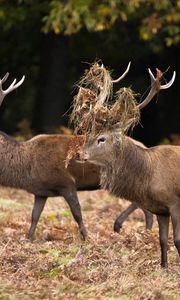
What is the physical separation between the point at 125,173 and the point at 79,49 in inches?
630

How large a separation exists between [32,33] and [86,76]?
15448 millimetres

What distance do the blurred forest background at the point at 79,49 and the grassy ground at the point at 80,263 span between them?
7129mm

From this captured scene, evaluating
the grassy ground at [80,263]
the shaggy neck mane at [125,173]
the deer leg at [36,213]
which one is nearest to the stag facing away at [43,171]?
the deer leg at [36,213]

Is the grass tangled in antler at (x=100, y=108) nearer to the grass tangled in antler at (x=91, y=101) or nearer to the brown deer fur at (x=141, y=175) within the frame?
the grass tangled in antler at (x=91, y=101)

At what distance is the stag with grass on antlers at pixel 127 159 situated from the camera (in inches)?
354

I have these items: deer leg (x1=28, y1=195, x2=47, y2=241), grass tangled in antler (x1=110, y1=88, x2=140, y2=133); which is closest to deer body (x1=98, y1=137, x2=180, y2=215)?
grass tangled in antler (x1=110, y1=88, x2=140, y2=133)

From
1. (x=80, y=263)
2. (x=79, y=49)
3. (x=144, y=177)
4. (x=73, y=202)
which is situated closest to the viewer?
(x=80, y=263)

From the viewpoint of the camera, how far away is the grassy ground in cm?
744

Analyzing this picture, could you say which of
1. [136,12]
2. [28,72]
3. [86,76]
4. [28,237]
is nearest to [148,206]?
[86,76]

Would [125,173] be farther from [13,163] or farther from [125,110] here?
[13,163]

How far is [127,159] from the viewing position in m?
9.28

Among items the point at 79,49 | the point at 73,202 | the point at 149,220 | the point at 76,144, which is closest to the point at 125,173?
the point at 76,144

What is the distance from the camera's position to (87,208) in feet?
46.7

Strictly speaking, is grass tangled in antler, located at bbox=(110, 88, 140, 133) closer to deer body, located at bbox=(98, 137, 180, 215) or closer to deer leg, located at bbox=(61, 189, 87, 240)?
deer body, located at bbox=(98, 137, 180, 215)
